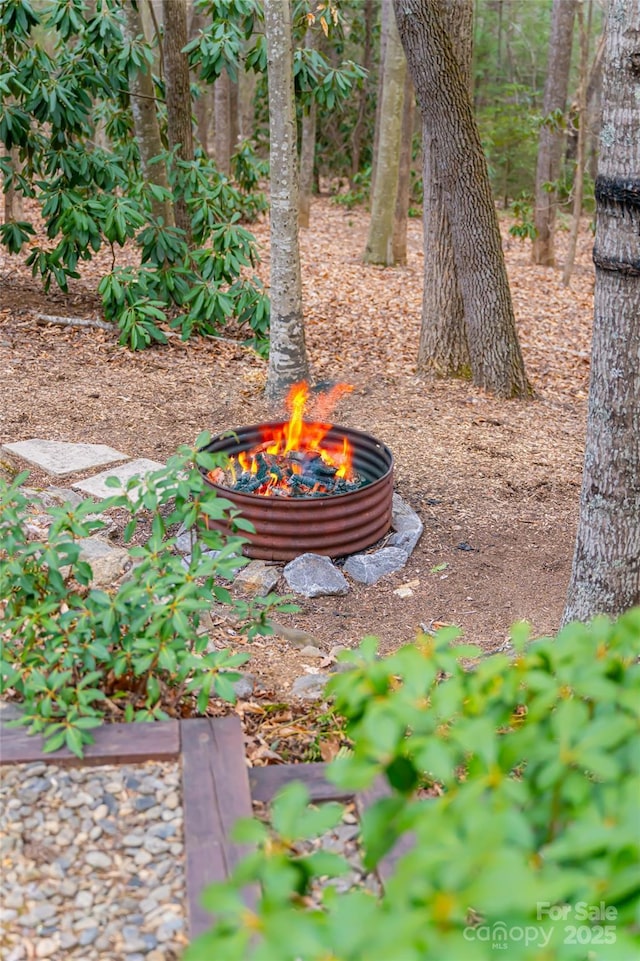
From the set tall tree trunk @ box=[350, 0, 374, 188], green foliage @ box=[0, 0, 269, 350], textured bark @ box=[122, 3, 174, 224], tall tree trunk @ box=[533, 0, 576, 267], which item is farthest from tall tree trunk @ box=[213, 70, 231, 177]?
green foliage @ box=[0, 0, 269, 350]

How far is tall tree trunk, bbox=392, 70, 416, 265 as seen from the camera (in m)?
11.4

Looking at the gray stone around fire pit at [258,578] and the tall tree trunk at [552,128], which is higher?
the tall tree trunk at [552,128]

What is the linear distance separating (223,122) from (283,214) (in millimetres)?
7886

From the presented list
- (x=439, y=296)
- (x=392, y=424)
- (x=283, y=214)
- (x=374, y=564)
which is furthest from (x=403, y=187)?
(x=374, y=564)

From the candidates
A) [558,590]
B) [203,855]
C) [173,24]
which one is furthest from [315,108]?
[203,855]

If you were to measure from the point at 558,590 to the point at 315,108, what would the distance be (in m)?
11.3

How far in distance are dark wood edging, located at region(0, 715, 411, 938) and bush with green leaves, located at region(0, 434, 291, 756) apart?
0.05 metres

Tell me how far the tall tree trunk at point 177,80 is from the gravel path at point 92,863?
20.4 ft

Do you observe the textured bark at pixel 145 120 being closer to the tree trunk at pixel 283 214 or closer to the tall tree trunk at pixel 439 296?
the tree trunk at pixel 283 214

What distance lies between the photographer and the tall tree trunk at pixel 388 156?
10.6m

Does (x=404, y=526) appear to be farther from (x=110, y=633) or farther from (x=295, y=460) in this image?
(x=110, y=633)

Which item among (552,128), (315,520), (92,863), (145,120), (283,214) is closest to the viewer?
(92,863)

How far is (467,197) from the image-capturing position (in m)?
6.52

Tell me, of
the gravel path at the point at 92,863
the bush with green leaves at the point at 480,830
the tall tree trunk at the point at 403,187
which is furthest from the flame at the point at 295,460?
the tall tree trunk at the point at 403,187
